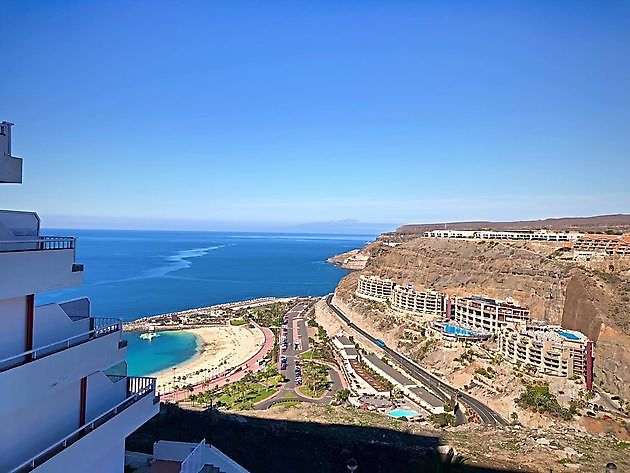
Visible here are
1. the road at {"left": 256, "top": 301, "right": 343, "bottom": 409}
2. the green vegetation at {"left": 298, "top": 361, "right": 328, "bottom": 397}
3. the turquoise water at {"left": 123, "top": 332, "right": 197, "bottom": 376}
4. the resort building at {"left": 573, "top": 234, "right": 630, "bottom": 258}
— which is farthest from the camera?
the resort building at {"left": 573, "top": 234, "right": 630, "bottom": 258}

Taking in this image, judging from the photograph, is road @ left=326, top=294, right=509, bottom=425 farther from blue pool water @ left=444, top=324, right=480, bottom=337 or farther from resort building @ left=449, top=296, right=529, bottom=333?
resort building @ left=449, top=296, right=529, bottom=333

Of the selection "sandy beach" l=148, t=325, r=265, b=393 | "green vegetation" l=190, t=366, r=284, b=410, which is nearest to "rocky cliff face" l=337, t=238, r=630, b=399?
"sandy beach" l=148, t=325, r=265, b=393

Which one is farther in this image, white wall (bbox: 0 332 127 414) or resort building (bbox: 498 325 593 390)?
resort building (bbox: 498 325 593 390)

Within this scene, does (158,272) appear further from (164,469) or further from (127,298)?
(164,469)

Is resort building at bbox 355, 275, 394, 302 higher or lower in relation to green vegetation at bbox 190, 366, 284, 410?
higher

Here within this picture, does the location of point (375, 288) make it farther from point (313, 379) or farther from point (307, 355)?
point (313, 379)

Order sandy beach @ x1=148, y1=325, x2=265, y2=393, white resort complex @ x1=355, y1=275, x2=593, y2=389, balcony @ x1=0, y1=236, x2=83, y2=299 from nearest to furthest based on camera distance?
balcony @ x1=0, y1=236, x2=83, y2=299 → white resort complex @ x1=355, y1=275, x2=593, y2=389 → sandy beach @ x1=148, y1=325, x2=265, y2=393
